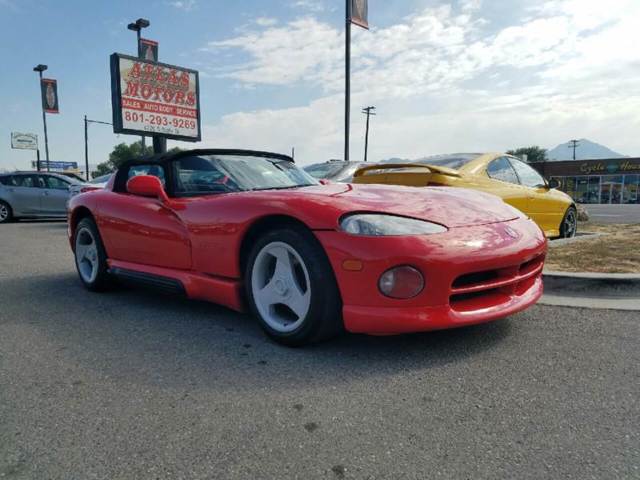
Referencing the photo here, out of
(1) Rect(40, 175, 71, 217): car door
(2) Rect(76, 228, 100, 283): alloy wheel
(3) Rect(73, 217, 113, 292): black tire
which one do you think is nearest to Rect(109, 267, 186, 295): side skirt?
(3) Rect(73, 217, 113, 292): black tire

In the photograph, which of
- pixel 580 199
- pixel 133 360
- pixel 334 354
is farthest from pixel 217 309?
pixel 580 199

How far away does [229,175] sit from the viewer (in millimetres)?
3385

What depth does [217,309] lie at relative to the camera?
3.51 meters

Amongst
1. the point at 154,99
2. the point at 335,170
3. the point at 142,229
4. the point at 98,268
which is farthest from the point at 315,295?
the point at 154,99

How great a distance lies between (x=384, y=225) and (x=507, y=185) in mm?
3675

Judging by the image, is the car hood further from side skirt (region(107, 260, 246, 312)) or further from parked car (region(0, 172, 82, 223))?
parked car (region(0, 172, 82, 223))

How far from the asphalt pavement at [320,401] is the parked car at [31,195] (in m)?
10.7

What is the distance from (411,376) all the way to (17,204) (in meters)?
13.2

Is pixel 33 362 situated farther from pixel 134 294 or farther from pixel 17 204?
pixel 17 204

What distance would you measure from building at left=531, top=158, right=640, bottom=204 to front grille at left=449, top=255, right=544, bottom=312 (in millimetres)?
37985

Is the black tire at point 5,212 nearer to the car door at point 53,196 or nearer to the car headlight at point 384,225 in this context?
the car door at point 53,196

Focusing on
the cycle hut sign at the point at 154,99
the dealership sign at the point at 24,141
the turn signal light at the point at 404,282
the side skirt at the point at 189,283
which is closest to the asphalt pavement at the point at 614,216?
the turn signal light at the point at 404,282

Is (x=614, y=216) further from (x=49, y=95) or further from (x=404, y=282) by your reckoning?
(x=49, y=95)

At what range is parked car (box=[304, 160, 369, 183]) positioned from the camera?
7411 millimetres
